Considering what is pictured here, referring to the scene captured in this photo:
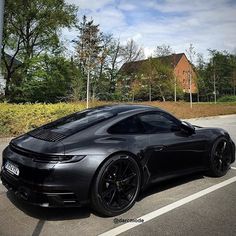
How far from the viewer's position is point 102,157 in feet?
13.4

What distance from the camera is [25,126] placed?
11.7 m

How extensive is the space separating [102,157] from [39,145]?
770 millimetres

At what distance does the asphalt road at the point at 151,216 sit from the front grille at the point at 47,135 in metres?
0.94

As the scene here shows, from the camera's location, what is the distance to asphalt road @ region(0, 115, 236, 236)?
12.7ft

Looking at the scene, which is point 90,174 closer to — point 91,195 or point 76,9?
point 91,195

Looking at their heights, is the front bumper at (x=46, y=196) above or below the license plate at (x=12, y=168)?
below

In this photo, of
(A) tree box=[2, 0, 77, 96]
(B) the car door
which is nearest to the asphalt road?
(B) the car door

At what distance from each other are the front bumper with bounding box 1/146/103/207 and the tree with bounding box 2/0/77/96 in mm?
25522

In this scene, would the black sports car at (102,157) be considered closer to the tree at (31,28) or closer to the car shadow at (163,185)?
the car shadow at (163,185)

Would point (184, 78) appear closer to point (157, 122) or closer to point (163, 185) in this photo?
point (163, 185)

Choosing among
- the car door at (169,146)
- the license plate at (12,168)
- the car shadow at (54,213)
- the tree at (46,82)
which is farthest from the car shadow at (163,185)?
the tree at (46,82)

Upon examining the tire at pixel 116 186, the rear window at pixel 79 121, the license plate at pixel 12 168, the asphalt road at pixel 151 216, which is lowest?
the asphalt road at pixel 151 216

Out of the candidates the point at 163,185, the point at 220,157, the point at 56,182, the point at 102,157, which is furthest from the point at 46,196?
the point at 220,157

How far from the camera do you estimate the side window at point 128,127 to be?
455cm
